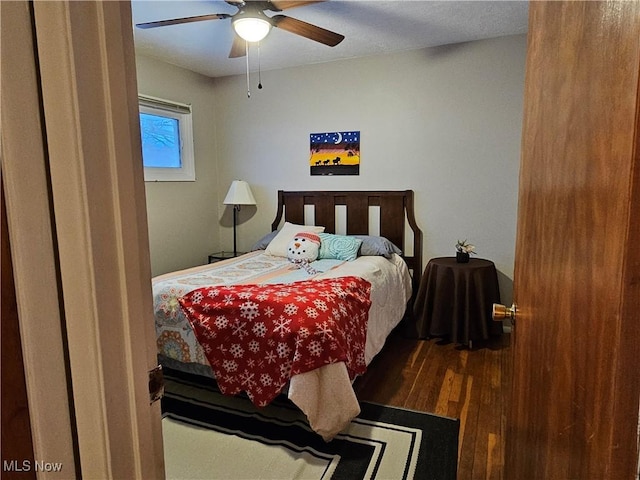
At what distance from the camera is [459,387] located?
7.91ft

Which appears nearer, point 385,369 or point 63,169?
point 63,169

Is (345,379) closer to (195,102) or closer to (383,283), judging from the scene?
(383,283)

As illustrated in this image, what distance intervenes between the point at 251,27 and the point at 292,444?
2291 mm

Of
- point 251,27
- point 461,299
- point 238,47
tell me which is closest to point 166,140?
point 238,47

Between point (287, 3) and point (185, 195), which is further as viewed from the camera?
point (185, 195)

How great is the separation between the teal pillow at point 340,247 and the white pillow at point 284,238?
0.96ft

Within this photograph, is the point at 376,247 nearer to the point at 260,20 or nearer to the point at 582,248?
the point at 260,20

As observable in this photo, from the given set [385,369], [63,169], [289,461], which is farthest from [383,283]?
[63,169]

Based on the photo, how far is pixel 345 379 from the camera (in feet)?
5.90

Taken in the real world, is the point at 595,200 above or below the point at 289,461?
above

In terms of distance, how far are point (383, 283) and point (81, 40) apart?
8.14 feet

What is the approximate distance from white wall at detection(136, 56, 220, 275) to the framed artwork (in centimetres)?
123

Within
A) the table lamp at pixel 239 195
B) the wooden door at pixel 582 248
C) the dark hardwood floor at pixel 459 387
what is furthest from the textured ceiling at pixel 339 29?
the dark hardwood floor at pixel 459 387

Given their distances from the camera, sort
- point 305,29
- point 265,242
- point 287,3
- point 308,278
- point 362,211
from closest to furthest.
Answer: point 287,3, point 305,29, point 308,278, point 362,211, point 265,242
